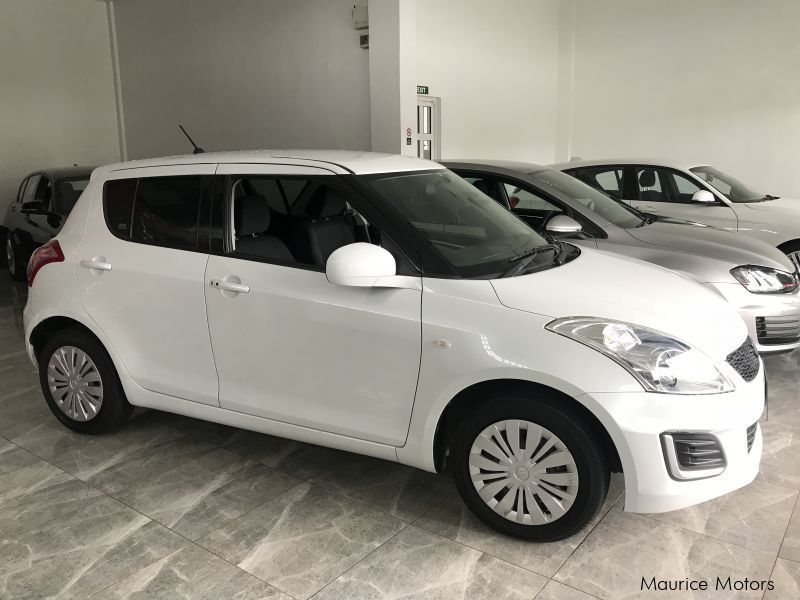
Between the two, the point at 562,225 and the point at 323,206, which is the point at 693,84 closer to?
the point at 562,225

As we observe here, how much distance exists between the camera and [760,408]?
260cm

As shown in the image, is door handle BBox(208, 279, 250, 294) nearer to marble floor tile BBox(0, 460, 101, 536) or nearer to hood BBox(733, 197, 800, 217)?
marble floor tile BBox(0, 460, 101, 536)

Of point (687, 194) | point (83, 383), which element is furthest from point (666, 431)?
point (687, 194)

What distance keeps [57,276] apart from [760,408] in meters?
3.29

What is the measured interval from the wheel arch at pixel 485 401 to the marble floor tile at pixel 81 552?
1.12 m

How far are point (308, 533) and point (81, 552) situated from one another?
2.86ft

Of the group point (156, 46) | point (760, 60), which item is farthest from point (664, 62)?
point (156, 46)

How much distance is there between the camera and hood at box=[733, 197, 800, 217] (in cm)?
663

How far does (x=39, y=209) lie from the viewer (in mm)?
7676

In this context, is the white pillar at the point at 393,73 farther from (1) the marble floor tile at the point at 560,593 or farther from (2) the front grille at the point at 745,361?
(1) the marble floor tile at the point at 560,593

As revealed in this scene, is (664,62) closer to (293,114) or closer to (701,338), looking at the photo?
(293,114)

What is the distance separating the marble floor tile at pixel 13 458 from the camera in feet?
11.3

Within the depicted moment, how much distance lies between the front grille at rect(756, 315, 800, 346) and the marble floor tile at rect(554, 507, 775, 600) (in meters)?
2.02

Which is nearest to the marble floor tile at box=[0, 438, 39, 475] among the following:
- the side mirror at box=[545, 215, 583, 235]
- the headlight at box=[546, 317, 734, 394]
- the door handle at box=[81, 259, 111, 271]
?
the door handle at box=[81, 259, 111, 271]
